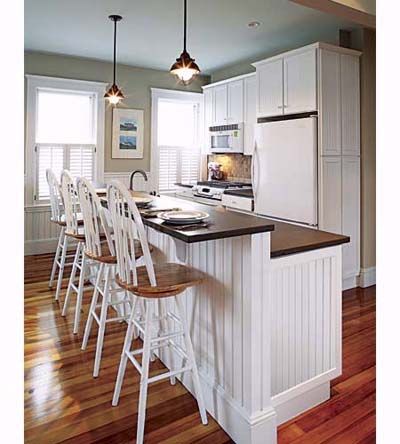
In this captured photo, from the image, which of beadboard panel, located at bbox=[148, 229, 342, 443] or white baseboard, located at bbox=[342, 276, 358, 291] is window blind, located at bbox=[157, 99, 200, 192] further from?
beadboard panel, located at bbox=[148, 229, 342, 443]

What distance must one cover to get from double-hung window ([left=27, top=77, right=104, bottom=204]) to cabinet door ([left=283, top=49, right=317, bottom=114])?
278cm

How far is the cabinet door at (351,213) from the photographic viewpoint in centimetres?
401

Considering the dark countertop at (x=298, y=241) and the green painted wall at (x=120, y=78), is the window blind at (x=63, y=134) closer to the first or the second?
the green painted wall at (x=120, y=78)

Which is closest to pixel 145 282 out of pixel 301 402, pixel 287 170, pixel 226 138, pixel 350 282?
pixel 301 402

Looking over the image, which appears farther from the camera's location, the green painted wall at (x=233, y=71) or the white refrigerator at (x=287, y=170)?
the green painted wall at (x=233, y=71)

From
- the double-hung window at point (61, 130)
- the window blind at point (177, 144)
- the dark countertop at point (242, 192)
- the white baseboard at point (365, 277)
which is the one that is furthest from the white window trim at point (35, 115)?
the white baseboard at point (365, 277)

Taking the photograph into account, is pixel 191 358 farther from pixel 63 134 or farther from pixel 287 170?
pixel 63 134

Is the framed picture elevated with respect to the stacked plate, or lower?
elevated

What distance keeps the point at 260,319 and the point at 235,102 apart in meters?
4.10

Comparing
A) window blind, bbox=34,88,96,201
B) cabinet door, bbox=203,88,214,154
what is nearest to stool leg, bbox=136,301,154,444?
window blind, bbox=34,88,96,201

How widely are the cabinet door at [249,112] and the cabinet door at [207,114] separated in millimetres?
893

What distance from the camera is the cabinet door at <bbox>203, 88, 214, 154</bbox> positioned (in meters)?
5.95

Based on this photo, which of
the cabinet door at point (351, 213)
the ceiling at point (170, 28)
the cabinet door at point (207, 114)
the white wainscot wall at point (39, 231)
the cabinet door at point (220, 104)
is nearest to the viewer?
the ceiling at point (170, 28)
